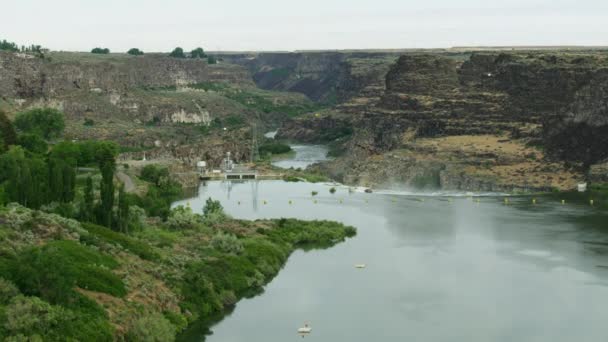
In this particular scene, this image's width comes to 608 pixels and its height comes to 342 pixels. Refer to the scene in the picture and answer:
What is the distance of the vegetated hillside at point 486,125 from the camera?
150875mm

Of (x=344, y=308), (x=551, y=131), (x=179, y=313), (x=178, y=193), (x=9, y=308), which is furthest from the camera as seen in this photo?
(x=551, y=131)

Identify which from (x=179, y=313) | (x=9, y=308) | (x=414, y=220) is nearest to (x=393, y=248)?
(x=414, y=220)

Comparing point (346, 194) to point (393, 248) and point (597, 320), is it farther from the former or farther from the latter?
point (597, 320)

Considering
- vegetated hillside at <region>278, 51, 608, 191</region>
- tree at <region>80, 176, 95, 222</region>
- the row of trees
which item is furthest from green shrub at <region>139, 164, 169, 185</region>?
tree at <region>80, 176, 95, 222</region>

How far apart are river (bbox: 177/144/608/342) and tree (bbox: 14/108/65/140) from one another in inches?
2134

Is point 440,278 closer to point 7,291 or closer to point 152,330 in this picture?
point 152,330

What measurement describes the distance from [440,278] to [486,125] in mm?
78241

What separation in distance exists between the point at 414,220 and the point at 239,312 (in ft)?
144

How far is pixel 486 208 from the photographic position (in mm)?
130375

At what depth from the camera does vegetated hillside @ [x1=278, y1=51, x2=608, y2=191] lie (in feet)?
495

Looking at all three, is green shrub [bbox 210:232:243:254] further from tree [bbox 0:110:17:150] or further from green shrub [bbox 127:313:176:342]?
tree [bbox 0:110:17:150]

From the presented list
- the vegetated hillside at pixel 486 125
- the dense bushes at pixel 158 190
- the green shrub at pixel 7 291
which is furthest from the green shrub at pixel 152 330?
the vegetated hillside at pixel 486 125

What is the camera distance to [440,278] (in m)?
89.6

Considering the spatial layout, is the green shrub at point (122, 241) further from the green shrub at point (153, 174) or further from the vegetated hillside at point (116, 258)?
the green shrub at point (153, 174)
